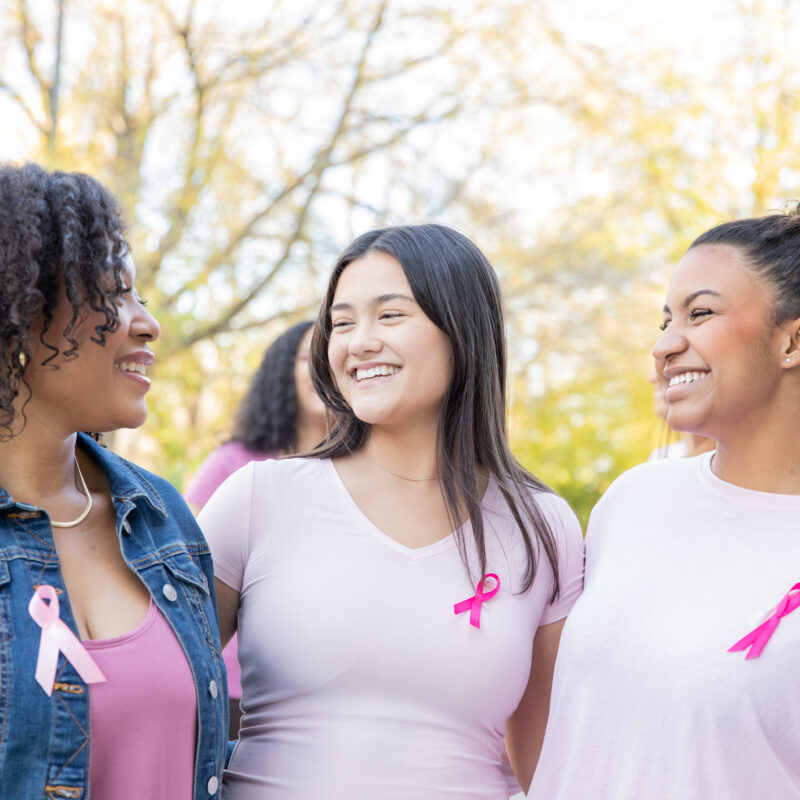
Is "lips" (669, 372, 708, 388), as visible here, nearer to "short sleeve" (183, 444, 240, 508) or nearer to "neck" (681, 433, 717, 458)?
"neck" (681, 433, 717, 458)

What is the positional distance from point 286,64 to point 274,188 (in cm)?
115

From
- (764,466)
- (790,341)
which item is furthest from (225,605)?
(790,341)

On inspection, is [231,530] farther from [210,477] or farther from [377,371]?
[210,477]

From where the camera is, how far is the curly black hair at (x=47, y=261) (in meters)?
1.78

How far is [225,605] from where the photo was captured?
2.33 metres

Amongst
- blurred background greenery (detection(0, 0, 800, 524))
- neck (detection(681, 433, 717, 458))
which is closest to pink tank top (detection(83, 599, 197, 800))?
neck (detection(681, 433, 717, 458))

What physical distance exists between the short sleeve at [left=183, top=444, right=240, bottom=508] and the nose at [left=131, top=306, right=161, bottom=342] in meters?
2.43

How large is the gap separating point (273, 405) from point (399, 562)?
101 inches

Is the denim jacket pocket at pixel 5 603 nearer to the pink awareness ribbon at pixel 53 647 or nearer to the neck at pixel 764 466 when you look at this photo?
the pink awareness ribbon at pixel 53 647

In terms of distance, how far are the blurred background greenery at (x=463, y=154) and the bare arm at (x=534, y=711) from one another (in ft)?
19.9

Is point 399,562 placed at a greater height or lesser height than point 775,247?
lesser

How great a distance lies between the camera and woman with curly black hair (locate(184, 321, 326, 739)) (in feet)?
15.4

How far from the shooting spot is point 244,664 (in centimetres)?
231

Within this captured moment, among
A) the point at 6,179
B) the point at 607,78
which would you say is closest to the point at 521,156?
the point at 607,78
